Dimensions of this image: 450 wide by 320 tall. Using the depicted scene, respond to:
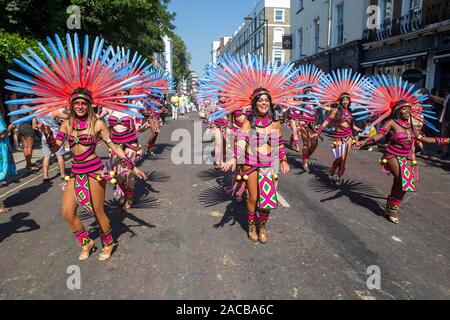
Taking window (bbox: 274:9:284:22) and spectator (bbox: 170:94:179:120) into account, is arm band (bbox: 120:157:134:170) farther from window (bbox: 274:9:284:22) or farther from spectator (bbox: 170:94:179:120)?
window (bbox: 274:9:284:22)

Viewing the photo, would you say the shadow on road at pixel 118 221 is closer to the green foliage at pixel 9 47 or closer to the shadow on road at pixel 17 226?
the shadow on road at pixel 17 226

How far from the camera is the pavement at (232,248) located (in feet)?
10.9

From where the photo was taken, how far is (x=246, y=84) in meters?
4.40

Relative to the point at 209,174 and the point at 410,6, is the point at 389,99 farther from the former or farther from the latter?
the point at 410,6

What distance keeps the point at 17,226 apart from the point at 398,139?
5.84 metres

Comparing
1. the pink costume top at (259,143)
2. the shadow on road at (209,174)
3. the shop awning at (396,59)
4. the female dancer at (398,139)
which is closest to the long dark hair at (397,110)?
the female dancer at (398,139)

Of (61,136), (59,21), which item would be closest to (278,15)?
(59,21)

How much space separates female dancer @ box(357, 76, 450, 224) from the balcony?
34.3 ft

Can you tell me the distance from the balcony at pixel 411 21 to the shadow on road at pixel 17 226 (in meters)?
15.1

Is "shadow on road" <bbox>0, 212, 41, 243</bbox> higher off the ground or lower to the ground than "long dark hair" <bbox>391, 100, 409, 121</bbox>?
lower

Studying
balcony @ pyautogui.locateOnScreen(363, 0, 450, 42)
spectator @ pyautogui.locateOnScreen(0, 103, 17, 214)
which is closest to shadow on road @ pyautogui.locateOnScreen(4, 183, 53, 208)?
spectator @ pyautogui.locateOnScreen(0, 103, 17, 214)

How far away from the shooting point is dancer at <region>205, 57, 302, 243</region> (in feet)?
13.7

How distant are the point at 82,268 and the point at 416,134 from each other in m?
4.93
